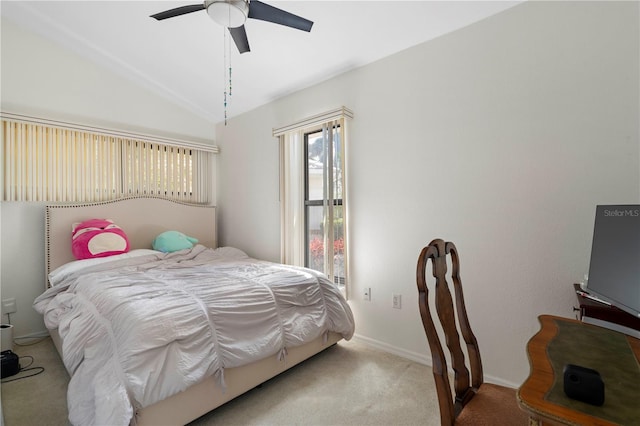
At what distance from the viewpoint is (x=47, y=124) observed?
2.91 meters

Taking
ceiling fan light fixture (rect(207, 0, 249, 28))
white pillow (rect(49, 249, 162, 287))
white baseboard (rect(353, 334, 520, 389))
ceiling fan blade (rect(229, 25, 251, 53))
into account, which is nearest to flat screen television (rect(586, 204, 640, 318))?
white baseboard (rect(353, 334, 520, 389))

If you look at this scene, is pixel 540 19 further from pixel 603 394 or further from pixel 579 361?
pixel 603 394

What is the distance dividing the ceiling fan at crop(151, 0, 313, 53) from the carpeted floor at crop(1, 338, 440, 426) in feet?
7.73

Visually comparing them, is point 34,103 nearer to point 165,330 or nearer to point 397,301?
point 165,330

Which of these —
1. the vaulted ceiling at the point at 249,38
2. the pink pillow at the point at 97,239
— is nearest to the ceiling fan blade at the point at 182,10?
the vaulted ceiling at the point at 249,38

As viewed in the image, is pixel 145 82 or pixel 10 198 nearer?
pixel 10 198

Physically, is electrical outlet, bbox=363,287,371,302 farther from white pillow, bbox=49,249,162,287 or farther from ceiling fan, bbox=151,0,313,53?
white pillow, bbox=49,249,162,287

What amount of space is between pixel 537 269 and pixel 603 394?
4.58 ft

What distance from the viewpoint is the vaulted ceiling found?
2191mm

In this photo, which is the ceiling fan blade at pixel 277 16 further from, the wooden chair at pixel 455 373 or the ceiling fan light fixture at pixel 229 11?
the wooden chair at pixel 455 373

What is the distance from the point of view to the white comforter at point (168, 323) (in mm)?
1412

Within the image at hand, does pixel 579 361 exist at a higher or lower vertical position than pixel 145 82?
lower

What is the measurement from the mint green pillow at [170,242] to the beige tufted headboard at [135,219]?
0.22 meters

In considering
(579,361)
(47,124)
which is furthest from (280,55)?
(579,361)
